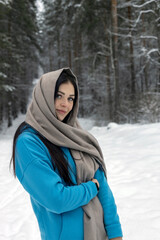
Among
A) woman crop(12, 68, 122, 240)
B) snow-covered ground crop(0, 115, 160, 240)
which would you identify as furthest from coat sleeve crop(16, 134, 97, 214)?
snow-covered ground crop(0, 115, 160, 240)

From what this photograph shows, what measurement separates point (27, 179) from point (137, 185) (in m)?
3.07

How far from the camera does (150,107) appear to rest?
30.2 ft

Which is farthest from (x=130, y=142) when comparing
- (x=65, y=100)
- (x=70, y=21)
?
(x=70, y=21)

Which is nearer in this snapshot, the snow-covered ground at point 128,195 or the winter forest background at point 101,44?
the snow-covered ground at point 128,195

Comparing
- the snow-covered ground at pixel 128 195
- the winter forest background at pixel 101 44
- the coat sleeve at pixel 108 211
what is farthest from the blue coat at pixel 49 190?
the winter forest background at pixel 101 44

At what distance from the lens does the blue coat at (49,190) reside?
1052mm

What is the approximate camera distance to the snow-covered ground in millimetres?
2605

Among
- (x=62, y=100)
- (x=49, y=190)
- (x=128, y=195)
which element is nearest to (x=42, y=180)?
(x=49, y=190)

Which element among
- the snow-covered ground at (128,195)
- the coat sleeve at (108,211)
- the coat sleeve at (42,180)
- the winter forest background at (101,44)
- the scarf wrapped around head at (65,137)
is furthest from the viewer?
the winter forest background at (101,44)

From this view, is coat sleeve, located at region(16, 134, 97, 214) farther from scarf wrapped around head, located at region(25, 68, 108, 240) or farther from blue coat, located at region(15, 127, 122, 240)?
scarf wrapped around head, located at region(25, 68, 108, 240)

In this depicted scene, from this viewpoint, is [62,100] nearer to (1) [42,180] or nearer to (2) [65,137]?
(2) [65,137]

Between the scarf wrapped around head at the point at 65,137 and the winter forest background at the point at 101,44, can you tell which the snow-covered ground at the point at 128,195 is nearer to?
the scarf wrapped around head at the point at 65,137

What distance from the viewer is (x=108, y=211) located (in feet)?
4.43

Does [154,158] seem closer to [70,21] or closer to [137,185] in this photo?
[137,185]
